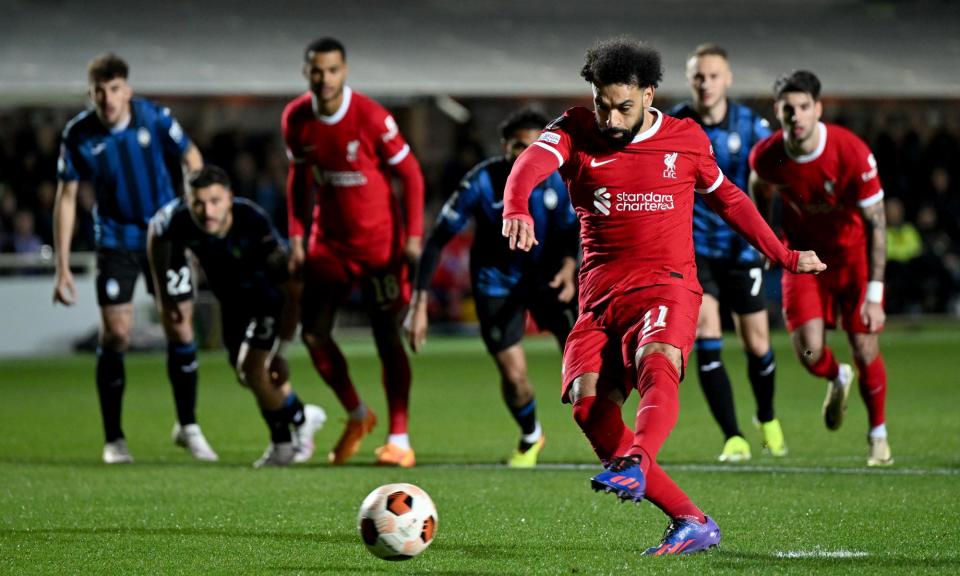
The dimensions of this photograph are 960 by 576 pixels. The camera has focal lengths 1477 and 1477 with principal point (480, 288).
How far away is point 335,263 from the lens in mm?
8609

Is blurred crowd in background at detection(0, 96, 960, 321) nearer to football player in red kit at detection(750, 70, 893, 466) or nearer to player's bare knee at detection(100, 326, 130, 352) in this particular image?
player's bare knee at detection(100, 326, 130, 352)

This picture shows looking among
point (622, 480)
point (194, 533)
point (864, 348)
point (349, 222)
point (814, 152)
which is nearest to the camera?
point (622, 480)

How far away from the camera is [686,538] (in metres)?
5.25

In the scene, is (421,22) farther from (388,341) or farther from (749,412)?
(388,341)

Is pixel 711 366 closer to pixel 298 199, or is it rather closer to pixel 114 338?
pixel 298 199

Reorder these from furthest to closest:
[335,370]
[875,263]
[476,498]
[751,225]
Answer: [335,370]
[875,263]
[476,498]
[751,225]

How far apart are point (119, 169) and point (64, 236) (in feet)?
1.70

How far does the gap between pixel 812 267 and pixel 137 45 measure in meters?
15.6

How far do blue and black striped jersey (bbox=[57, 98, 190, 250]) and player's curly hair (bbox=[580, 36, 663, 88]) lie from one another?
14.0 feet

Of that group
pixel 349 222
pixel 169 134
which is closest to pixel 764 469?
pixel 349 222

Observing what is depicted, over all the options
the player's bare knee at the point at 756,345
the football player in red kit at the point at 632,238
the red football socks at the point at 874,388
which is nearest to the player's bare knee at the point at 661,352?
the football player in red kit at the point at 632,238

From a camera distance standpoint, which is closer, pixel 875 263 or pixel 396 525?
pixel 396 525

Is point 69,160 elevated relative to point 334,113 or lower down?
lower down

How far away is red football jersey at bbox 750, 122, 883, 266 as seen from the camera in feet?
25.7
